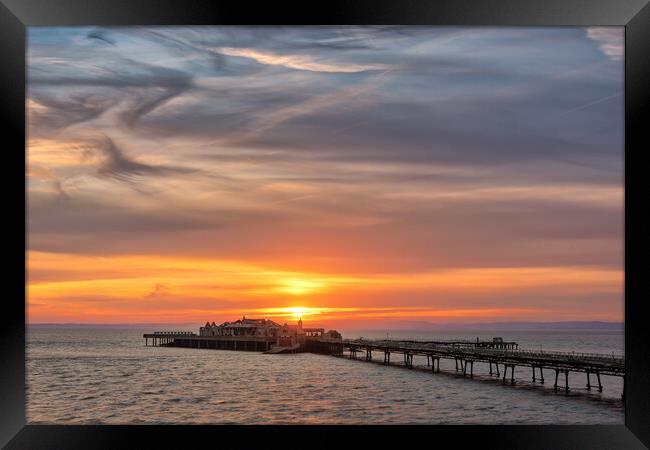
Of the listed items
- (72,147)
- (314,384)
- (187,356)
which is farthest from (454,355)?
(187,356)

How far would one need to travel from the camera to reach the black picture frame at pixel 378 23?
8.72 metres

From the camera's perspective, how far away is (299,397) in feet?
133

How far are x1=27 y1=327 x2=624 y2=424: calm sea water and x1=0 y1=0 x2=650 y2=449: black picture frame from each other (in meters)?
20.9

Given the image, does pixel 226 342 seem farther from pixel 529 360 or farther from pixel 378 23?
A: pixel 378 23

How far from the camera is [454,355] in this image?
4881 centimetres

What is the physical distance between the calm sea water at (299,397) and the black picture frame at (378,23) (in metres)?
20.9

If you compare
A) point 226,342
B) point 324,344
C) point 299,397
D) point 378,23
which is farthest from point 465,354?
point 226,342

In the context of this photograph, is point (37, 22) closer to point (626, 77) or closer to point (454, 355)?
point (626, 77)

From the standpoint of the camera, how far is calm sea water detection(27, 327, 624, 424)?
3253cm

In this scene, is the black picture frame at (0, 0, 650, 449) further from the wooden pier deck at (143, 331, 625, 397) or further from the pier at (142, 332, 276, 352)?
the pier at (142, 332, 276, 352)

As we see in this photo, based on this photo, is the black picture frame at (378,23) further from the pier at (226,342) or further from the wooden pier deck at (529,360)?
the pier at (226,342)

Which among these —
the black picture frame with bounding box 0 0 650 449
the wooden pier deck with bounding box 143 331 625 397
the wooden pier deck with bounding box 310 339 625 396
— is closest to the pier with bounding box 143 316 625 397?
the wooden pier deck with bounding box 143 331 625 397

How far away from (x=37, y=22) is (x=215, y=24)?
94.0 inches

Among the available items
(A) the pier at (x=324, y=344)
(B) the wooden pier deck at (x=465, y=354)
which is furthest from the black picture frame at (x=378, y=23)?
(A) the pier at (x=324, y=344)
